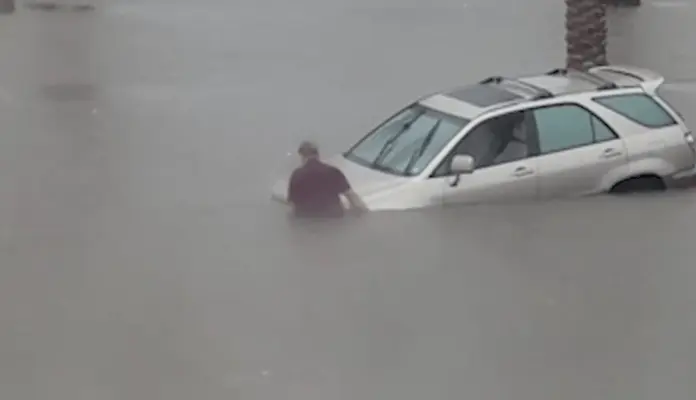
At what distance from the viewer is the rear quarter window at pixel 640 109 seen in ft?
37.5

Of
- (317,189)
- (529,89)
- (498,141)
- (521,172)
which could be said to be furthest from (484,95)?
(317,189)

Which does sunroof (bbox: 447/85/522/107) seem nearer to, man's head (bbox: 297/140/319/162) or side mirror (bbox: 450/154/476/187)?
side mirror (bbox: 450/154/476/187)

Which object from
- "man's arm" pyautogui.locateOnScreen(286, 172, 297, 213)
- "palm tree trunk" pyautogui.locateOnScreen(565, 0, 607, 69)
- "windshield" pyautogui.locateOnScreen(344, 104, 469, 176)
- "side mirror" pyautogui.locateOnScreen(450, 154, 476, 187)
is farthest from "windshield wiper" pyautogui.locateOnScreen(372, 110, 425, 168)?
"palm tree trunk" pyautogui.locateOnScreen(565, 0, 607, 69)

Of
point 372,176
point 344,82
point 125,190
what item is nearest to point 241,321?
point 372,176

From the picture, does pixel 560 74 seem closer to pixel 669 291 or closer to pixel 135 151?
pixel 669 291

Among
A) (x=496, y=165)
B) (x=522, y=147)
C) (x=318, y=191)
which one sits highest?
(x=522, y=147)

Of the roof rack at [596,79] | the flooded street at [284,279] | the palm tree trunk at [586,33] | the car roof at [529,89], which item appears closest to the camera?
the flooded street at [284,279]

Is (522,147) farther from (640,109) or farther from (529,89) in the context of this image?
(640,109)

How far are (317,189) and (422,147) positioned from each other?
0.93 m

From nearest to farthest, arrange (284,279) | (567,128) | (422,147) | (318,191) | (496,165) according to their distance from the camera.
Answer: (284,279) → (318,191) → (496,165) → (422,147) → (567,128)

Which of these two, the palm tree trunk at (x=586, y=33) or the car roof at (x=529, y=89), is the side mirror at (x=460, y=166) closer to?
the car roof at (x=529, y=89)

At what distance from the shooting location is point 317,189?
10.8 metres

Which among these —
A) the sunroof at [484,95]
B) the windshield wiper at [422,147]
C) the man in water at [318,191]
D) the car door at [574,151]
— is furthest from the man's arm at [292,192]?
the car door at [574,151]

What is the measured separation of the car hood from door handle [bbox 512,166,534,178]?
872mm
